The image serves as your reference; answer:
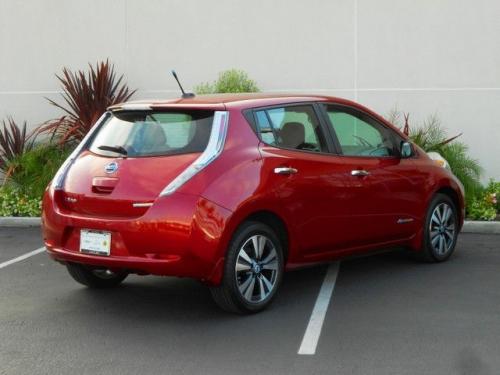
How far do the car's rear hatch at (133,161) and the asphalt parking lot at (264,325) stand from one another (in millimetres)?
849

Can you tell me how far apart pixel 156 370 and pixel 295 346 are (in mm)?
932

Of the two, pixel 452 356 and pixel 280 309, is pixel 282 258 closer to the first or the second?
pixel 280 309

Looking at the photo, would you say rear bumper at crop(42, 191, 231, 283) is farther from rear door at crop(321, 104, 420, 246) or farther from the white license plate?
rear door at crop(321, 104, 420, 246)

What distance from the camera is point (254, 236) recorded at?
6.23 metres

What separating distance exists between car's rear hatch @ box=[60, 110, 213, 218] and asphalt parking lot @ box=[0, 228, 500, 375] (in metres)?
0.85

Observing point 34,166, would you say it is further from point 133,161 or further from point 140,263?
point 140,263

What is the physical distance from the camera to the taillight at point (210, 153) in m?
5.91

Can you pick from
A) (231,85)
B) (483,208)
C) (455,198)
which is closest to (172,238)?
(455,198)

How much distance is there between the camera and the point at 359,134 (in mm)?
7488

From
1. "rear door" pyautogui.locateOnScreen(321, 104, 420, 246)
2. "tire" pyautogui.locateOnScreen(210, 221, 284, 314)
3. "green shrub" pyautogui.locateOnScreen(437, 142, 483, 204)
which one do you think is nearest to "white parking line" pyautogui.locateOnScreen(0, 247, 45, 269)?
"tire" pyautogui.locateOnScreen(210, 221, 284, 314)

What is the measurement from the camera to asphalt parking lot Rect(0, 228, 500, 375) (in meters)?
5.20

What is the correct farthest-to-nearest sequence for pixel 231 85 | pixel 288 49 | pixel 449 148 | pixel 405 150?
pixel 288 49
pixel 231 85
pixel 449 148
pixel 405 150

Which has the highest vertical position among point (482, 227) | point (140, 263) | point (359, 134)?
point (359, 134)

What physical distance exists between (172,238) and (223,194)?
46 centimetres
